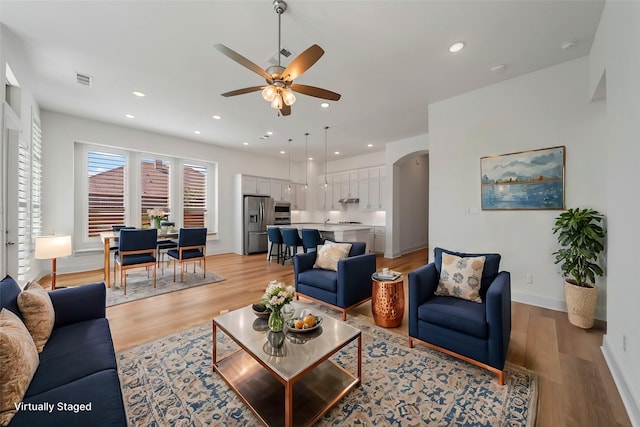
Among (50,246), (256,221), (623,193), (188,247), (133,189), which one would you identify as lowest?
(188,247)

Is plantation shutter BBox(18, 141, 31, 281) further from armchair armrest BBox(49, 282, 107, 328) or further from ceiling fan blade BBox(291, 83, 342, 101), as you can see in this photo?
ceiling fan blade BBox(291, 83, 342, 101)

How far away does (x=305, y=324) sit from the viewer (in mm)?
1730

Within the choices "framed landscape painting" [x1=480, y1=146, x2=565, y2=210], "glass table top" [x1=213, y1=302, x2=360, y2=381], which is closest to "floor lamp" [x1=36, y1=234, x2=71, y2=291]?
"glass table top" [x1=213, y1=302, x2=360, y2=381]

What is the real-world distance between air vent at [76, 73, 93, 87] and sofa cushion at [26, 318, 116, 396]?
3.19 metres

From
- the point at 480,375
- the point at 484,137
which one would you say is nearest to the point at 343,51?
the point at 484,137

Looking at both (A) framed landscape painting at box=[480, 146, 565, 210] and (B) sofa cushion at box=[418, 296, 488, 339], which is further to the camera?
(A) framed landscape painting at box=[480, 146, 565, 210]

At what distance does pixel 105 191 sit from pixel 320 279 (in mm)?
5172

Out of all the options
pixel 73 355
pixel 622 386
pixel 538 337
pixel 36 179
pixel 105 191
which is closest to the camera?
pixel 73 355

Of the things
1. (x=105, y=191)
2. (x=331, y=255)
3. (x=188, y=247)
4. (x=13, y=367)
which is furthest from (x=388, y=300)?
(x=105, y=191)

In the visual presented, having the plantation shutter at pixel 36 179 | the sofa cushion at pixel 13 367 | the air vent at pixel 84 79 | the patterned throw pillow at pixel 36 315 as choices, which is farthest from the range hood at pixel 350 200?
the sofa cushion at pixel 13 367

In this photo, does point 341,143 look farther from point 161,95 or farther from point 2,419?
point 2,419

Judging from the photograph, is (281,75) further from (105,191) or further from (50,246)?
(105,191)

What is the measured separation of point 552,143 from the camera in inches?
120

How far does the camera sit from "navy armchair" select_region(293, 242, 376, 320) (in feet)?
9.12
